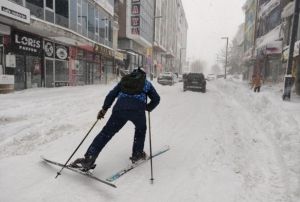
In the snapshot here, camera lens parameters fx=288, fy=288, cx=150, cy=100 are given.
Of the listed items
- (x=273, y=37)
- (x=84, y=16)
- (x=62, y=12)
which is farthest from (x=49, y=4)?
(x=273, y=37)

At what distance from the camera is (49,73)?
69.8 ft

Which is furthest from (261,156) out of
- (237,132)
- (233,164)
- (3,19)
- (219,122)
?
(3,19)

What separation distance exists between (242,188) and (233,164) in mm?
946

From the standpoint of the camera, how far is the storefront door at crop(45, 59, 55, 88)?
20.9 m

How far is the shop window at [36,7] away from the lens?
17.4 m

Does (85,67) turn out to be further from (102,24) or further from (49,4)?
(49,4)

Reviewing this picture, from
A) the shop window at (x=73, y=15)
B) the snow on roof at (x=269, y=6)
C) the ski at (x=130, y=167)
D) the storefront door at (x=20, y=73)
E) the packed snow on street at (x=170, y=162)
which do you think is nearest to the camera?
the packed snow on street at (x=170, y=162)

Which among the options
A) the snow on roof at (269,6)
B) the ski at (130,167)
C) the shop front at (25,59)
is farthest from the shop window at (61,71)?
the snow on roof at (269,6)

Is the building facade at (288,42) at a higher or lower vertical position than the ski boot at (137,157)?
higher

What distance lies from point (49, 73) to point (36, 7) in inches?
199

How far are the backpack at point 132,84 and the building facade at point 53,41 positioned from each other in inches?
477

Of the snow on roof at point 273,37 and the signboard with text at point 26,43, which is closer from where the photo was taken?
the signboard with text at point 26,43

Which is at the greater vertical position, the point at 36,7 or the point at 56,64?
the point at 36,7

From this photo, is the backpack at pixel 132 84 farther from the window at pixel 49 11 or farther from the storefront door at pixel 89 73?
the storefront door at pixel 89 73
